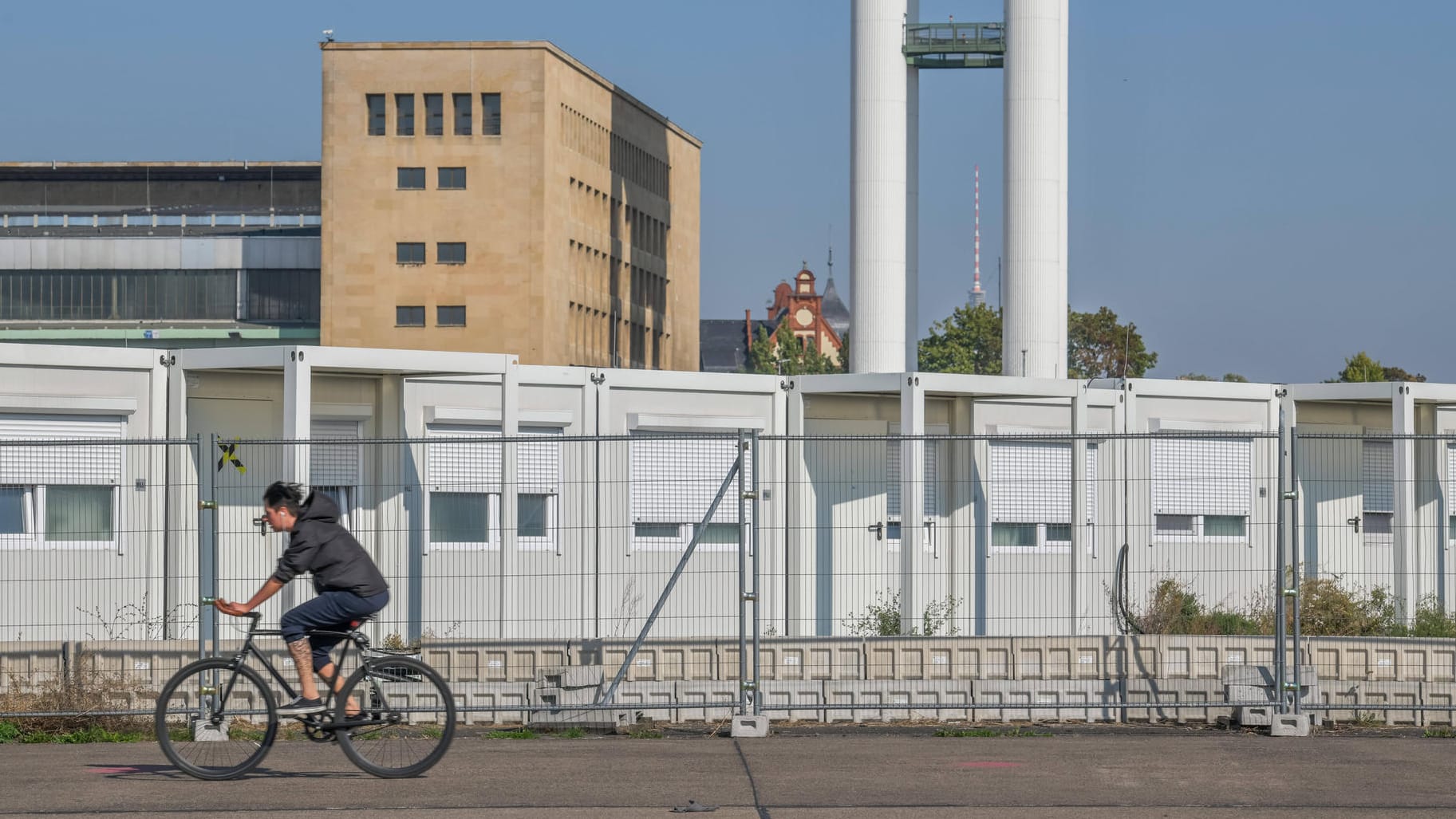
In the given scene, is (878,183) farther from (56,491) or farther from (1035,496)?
(56,491)

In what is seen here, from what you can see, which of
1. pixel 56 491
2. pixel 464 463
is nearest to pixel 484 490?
pixel 464 463

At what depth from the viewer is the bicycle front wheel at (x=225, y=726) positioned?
11.6 metres

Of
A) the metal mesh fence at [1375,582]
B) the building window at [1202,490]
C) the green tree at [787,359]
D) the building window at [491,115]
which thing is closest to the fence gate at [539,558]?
the building window at [1202,490]

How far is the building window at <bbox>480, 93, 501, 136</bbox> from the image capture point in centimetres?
7944

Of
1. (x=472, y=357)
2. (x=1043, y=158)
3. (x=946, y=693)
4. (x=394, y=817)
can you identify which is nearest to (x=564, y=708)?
(x=946, y=693)

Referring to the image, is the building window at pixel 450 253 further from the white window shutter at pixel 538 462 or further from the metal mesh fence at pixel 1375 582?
the white window shutter at pixel 538 462

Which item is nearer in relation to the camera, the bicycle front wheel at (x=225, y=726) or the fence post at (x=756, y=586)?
the bicycle front wheel at (x=225, y=726)

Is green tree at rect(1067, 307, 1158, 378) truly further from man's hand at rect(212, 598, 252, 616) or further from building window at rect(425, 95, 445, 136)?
man's hand at rect(212, 598, 252, 616)

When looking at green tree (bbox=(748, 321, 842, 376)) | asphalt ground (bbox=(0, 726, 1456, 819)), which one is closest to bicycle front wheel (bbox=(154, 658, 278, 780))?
asphalt ground (bbox=(0, 726, 1456, 819))

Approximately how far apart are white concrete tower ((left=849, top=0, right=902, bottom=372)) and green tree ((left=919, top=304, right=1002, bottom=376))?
51732mm

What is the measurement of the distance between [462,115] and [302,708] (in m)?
70.0

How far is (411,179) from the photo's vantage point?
80.1m

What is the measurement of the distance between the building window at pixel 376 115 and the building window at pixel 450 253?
16.5 ft

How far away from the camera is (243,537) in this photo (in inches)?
671
